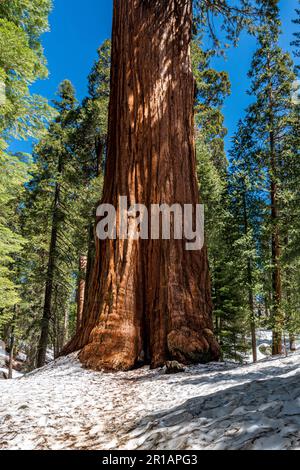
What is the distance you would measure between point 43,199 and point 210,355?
13.1 metres

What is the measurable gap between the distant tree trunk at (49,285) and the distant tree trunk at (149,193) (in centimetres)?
888

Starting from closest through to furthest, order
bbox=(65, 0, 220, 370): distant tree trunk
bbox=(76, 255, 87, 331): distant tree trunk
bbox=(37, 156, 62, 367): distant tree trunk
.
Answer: bbox=(65, 0, 220, 370): distant tree trunk < bbox=(37, 156, 62, 367): distant tree trunk < bbox=(76, 255, 87, 331): distant tree trunk

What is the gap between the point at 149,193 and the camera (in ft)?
16.4

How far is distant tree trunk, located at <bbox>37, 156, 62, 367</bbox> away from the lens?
12602 mm

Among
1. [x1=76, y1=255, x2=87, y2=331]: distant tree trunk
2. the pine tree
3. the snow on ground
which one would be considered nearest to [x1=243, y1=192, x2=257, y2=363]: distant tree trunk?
the pine tree

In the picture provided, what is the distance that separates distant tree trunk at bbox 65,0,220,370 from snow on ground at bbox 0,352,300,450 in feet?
2.22

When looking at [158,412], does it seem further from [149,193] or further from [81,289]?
[81,289]

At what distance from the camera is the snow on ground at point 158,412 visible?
1.58m

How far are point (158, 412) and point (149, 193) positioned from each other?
3338mm

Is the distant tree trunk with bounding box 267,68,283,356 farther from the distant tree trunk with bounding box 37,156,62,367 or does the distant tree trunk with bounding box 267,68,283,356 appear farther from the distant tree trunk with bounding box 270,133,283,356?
the distant tree trunk with bounding box 37,156,62,367

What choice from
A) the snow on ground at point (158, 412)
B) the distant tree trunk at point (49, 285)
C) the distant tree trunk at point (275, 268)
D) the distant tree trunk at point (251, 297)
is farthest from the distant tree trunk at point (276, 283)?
the distant tree trunk at point (49, 285)

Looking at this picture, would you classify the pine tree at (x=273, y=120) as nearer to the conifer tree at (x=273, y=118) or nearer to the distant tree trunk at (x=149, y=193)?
the conifer tree at (x=273, y=118)

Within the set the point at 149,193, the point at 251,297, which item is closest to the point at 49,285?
the point at 251,297

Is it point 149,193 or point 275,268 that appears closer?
point 149,193
